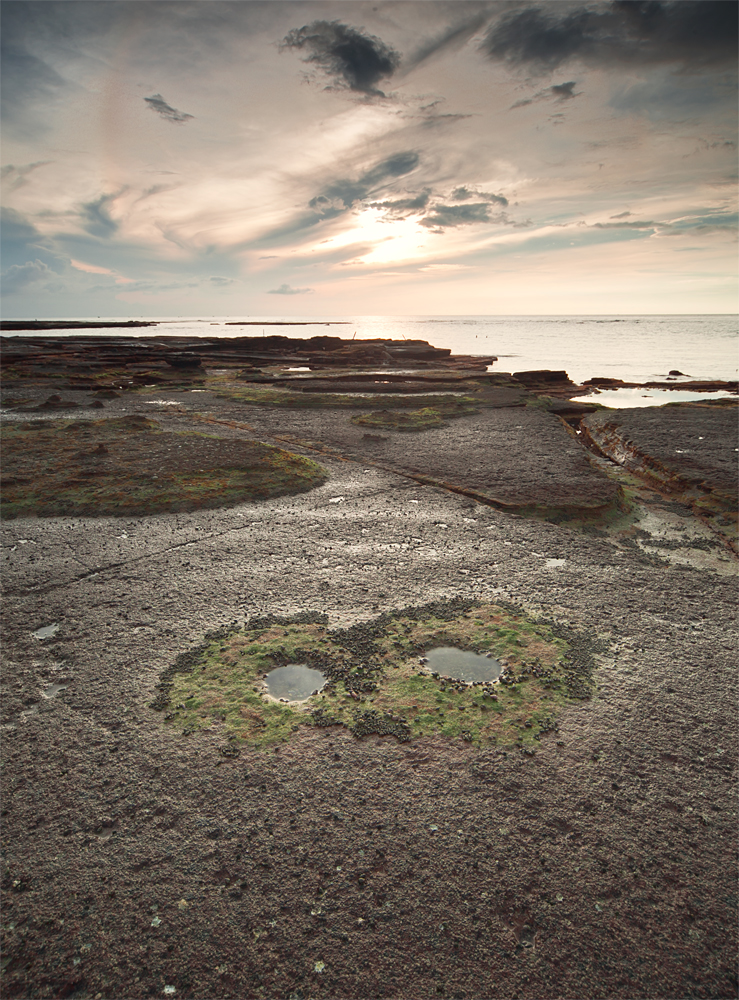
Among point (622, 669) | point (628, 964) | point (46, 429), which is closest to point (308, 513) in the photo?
point (622, 669)

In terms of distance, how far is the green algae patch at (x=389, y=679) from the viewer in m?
2.64

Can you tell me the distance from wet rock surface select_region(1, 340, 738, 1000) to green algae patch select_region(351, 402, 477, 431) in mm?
6447

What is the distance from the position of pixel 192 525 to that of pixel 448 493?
2.71 m

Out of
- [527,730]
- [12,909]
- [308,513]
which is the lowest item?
[12,909]

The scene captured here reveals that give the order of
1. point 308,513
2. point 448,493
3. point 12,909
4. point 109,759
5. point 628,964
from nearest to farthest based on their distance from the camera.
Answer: point 628,964
point 12,909
point 109,759
point 308,513
point 448,493

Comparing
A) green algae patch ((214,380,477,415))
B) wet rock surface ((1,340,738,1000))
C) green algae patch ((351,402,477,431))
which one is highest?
green algae patch ((214,380,477,415))

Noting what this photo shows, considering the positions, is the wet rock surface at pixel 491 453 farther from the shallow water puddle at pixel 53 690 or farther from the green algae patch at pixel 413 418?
the shallow water puddle at pixel 53 690

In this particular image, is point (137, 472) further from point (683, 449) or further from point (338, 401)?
point (683, 449)

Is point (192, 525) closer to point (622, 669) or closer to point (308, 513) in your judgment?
point (308, 513)

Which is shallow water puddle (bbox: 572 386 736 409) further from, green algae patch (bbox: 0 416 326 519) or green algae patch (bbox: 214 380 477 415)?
green algae patch (bbox: 0 416 326 519)

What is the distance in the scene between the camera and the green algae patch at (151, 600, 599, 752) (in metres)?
2.64

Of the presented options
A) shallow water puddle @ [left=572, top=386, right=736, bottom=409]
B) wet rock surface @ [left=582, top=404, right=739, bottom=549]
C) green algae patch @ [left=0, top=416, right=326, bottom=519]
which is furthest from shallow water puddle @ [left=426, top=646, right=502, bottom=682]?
shallow water puddle @ [left=572, top=386, right=736, bottom=409]

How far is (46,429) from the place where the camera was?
9188 mm

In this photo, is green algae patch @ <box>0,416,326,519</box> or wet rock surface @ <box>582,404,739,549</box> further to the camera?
wet rock surface @ <box>582,404,739,549</box>
